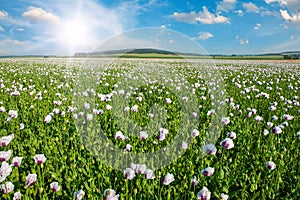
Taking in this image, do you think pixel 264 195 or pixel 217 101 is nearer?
pixel 264 195

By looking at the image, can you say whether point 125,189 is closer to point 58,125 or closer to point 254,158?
point 254,158

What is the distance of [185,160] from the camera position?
10.1 feet

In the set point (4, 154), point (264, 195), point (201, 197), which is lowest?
point (264, 195)

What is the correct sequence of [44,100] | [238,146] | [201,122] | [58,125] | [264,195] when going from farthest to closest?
[44,100], [201,122], [58,125], [238,146], [264,195]

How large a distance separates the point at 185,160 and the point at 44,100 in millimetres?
3676

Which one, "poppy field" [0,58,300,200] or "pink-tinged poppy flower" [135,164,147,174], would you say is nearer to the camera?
"pink-tinged poppy flower" [135,164,147,174]

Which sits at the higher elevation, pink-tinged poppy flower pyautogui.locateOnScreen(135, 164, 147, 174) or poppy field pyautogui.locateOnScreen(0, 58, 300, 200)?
pink-tinged poppy flower pyautogui.locateOnScreen(135, 164, 147, 174)

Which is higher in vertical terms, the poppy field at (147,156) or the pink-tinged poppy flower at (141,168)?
the pink-tinged poppy flower at (141,168)

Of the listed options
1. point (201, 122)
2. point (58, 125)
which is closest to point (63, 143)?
point (58, 125)

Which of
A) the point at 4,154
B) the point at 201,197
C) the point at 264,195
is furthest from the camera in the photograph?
the point at 264,195

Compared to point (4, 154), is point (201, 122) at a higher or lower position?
lower

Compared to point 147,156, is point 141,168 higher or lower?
higher

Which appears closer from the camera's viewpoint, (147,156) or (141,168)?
(141,168)

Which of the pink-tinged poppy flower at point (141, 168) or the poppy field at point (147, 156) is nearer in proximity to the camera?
the pink-tinged poppy flower at point (141, 168)
